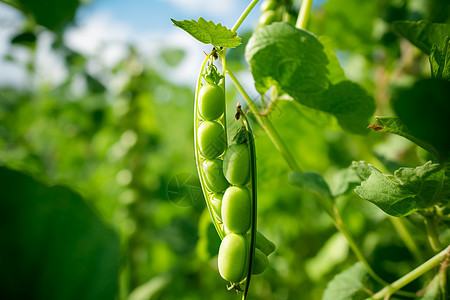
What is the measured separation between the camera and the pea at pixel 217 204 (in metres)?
0.44

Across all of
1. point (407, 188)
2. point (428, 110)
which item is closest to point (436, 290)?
point (407, 188)

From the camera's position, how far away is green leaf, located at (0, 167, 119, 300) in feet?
1.37

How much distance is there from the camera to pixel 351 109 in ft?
1.94

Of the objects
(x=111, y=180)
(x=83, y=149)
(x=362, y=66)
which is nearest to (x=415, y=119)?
Result: (x=362, y=66)

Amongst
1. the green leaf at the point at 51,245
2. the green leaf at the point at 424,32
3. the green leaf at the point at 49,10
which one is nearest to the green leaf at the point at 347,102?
the green leaf at the point at 424,32

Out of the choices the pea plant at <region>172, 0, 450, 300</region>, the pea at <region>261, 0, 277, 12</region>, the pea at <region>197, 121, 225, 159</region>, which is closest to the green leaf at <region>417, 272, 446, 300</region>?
the pea plant at <region>172, 0, 450, 300</region>

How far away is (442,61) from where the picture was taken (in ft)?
1.36

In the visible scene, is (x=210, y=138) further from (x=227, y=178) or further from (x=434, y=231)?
(x=434, y=231)

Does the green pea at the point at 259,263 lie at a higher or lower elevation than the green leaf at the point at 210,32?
lower

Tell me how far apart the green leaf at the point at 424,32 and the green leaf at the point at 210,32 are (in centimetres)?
29

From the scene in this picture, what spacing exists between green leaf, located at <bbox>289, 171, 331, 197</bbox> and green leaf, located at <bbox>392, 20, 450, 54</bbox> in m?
0.26

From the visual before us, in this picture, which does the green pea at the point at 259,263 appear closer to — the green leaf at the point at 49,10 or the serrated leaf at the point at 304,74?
the serrated leaf at the point at 304,74

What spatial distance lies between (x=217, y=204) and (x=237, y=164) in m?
0.07

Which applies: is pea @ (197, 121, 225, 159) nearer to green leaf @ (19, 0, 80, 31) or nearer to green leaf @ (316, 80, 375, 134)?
A: green leaf @ (316, 80, 375, 134)
